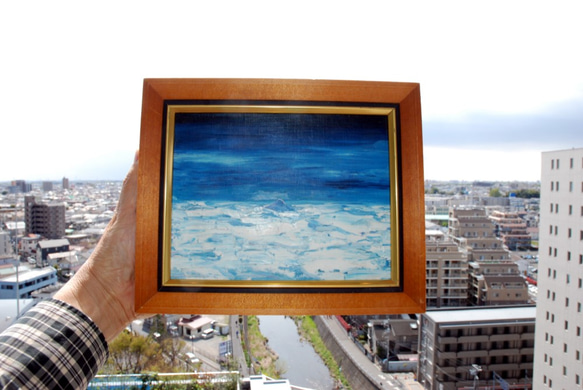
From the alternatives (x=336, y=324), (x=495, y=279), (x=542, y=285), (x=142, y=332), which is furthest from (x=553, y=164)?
(x=142, y=332)

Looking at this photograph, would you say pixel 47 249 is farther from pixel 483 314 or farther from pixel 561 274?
pixel 561 274

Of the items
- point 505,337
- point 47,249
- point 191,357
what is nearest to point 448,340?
point 505,337

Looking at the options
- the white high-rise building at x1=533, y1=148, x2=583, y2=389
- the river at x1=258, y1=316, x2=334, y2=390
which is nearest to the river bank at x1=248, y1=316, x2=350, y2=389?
the river at x1=258, y1=316, x2=334, y2=390

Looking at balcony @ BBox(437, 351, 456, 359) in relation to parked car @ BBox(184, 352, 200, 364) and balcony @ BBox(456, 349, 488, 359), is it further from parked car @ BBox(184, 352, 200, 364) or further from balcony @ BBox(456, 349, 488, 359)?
parked car @ BBox(184, 352, 200, 364)

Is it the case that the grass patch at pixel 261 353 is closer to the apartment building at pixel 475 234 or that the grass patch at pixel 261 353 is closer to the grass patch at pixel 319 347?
the grass patch at pixel 319 347

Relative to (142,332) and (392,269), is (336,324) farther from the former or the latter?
(392,269)

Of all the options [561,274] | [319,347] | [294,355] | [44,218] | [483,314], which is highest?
[44,218]

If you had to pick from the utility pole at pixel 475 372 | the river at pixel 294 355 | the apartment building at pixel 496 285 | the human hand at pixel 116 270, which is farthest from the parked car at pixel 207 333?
the human hand at pixel 116 270
